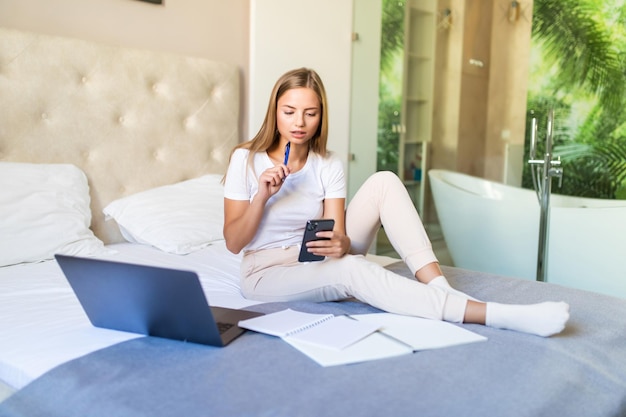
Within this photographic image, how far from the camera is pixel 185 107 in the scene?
2.54 m

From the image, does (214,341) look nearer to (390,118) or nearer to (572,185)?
(572,185)

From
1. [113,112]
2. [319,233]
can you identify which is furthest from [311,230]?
[113,112]

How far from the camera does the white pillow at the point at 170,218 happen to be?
7.00 feet

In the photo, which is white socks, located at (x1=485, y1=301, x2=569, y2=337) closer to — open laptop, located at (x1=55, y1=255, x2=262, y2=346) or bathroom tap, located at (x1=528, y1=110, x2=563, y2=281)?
open laptop, located at (x1=55, y1=255, x2=262, y2=346)

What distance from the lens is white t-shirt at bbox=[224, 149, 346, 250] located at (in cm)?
173

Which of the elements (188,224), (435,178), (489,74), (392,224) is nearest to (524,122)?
(489,74)

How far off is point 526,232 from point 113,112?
1.77 m

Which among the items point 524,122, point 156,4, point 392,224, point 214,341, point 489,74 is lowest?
point 214,341

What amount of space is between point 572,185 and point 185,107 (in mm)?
1649

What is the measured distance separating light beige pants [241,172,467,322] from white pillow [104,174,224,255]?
1.66 feet

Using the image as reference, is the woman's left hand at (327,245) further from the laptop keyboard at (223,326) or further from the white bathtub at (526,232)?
the white bathtub at (526,232)

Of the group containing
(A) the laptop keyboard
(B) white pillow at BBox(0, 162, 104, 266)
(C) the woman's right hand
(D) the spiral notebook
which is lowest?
(A) the laptop keyboard

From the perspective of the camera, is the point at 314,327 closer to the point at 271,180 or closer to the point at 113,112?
the point at 271,180

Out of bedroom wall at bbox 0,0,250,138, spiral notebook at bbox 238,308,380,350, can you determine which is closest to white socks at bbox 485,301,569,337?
spiral notebook at bbox 238,308,380,350
